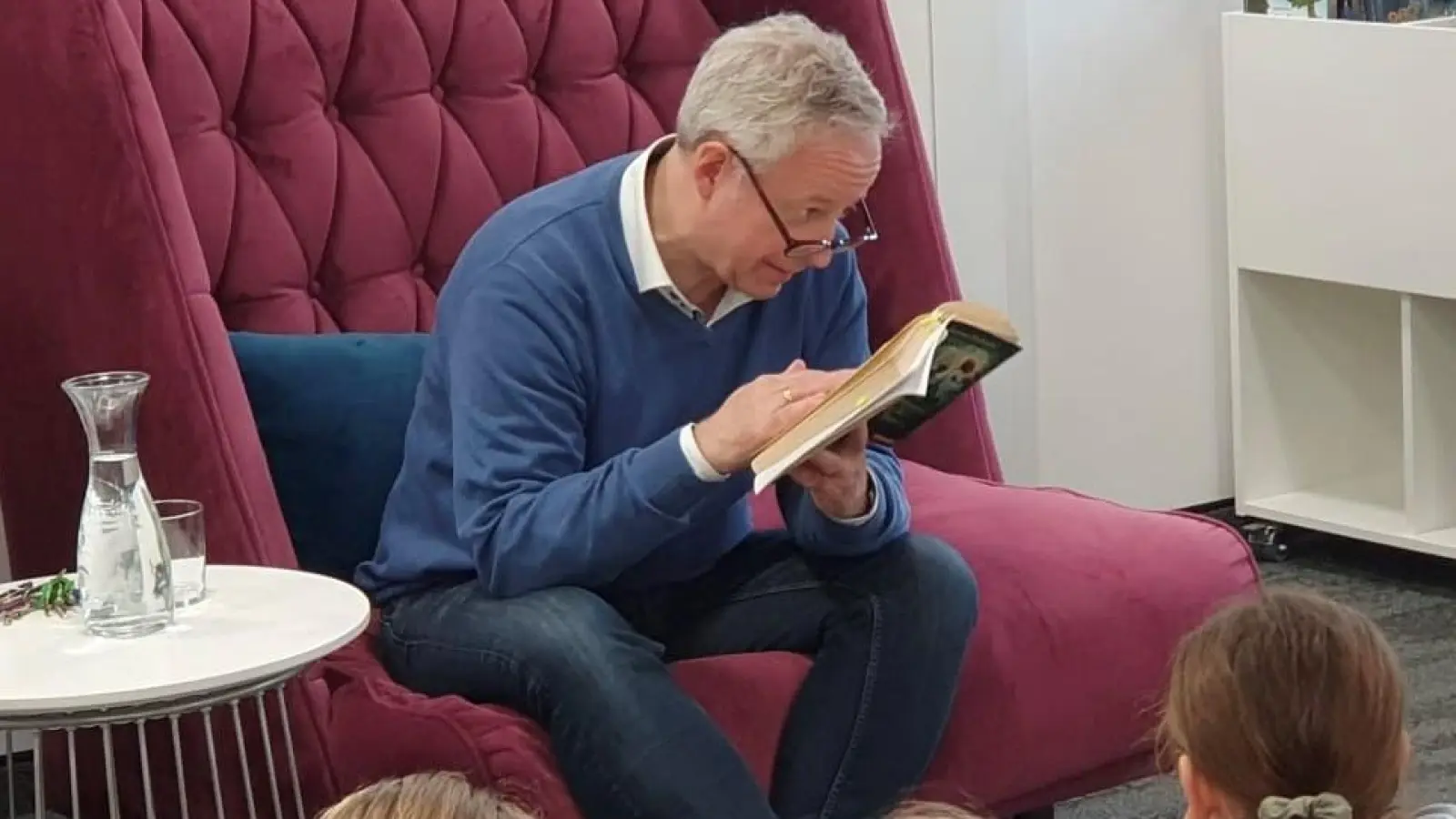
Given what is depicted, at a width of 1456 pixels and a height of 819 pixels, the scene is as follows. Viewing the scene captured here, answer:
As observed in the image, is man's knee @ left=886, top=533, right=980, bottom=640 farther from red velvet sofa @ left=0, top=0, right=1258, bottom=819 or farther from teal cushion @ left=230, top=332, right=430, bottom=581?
teal cushion @ left=230, top=332, right=430, bottom=581

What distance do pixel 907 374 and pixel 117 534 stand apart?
0.65m

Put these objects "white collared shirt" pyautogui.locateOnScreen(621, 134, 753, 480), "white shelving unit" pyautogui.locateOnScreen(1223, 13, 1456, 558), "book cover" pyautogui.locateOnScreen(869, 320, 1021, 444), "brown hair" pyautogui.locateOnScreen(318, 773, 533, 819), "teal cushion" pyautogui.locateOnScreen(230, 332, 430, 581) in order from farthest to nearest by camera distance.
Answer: "white shelving unit" pyautogui.locateOnScreen(1223, 13, 1456, 558) → "teal cushion" pyautogui.locateOnScreen(230, 332, 430, 581) → "white collared shirt" pyautogui.locateOnScreen(621, 134, 753, 480) → "book cover" pyautogui.locateOnScreen(869, 320, 1021, 444) → "brown hair" pyautogui.locateOnScreen(318, 773, 533, 819)

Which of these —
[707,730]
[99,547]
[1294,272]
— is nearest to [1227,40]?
[1294,272]

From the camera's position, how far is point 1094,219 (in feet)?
11.6

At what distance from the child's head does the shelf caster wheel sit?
227 cm

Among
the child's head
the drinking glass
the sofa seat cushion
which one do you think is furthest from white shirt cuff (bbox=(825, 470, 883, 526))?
the child's head

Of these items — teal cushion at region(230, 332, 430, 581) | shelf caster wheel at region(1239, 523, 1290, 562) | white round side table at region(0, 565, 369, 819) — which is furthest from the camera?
shelf caster wheel at region(1239, 523, 1290, 562)

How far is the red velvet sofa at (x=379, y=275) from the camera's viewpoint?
202 centimetres

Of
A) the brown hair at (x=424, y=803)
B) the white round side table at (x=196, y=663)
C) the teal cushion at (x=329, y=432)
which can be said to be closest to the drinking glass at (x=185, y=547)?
the white round side table at (x=196, y=663)

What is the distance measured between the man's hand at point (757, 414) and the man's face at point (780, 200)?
0.15 metres

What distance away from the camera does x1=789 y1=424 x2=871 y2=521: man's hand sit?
1930 millimetres

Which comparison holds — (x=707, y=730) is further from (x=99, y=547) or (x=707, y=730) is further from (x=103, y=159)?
(x=103, y=159)

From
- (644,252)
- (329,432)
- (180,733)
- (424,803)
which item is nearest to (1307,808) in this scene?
(424,803)

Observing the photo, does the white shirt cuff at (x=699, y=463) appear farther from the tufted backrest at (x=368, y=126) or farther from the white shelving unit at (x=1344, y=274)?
the white shelving unit at (x=1344, y=274)
